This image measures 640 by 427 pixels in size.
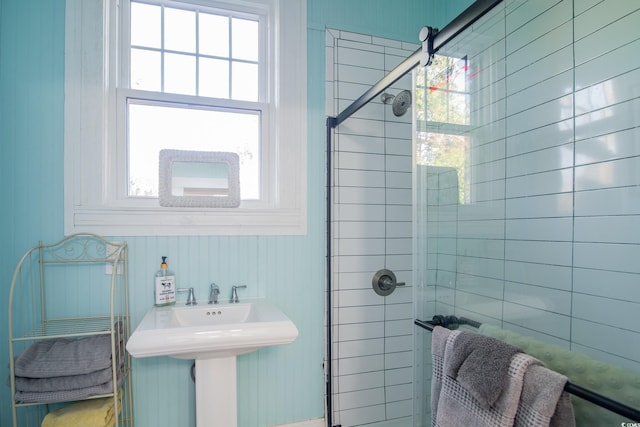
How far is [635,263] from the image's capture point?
0.72 meters

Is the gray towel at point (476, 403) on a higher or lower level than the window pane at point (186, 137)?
lower

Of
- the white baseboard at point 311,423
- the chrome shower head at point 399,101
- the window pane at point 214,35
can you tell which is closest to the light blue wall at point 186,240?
the white baseboard at point 311,423

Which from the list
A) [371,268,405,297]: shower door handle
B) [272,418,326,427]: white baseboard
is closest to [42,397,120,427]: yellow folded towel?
[272,418,326,427]: white baseboard

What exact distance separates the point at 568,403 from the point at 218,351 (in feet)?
3.59

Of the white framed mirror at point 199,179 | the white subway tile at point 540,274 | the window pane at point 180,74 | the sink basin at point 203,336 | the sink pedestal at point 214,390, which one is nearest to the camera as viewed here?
the white subway tile at point 540,274

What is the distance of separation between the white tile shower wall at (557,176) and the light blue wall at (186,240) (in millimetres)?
928

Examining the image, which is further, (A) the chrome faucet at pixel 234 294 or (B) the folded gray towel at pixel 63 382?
(A) the chrome faucet at pixel 234 294

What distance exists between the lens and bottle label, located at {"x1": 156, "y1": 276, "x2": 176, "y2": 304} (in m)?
1.52

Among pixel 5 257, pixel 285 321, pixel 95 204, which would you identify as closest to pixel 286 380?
pixel 285 321

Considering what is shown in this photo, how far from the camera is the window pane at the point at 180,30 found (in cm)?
172

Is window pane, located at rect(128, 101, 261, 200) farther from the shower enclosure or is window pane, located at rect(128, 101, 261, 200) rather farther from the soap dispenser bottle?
the shower enclosure

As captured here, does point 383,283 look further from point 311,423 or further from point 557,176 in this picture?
point 557,176

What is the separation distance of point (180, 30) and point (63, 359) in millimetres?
1623

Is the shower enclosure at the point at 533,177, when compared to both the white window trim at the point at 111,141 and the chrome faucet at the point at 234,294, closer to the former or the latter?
the white window trim at the point at 111,141
